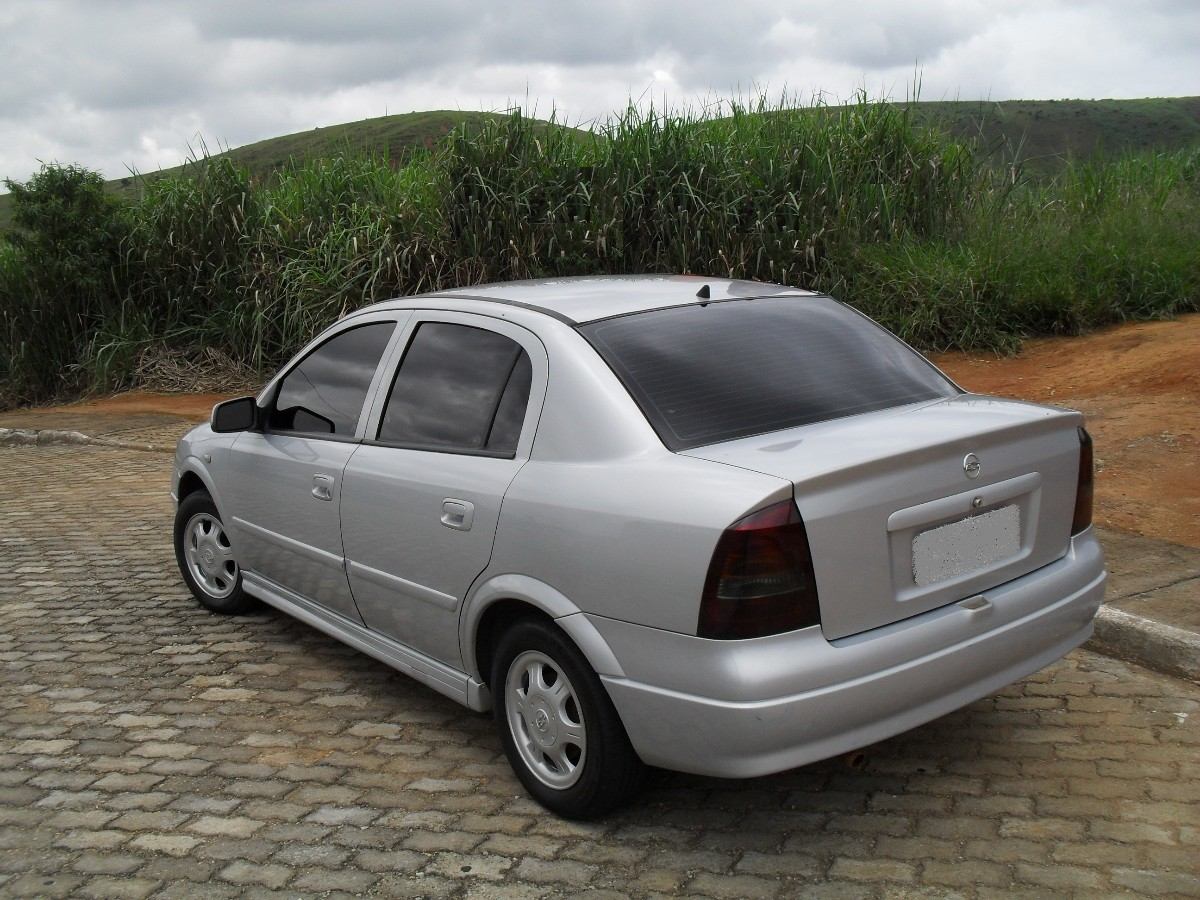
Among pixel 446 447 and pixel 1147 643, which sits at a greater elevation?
pixel 446 447

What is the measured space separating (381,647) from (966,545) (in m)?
2.17

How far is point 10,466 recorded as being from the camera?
1173 cm

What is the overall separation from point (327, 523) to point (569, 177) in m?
9.24

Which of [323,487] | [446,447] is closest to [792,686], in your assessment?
[446,447]

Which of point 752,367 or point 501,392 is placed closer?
point 752,367

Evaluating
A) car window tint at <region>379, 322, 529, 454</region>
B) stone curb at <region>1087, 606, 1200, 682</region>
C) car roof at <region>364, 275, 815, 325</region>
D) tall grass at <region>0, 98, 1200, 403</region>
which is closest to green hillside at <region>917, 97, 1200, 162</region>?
tall grass at <region>0, 98, 1200, 403</region>

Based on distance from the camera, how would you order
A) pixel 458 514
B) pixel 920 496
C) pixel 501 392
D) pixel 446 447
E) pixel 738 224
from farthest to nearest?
pixel 738 224 < pixel 446 447 < pixel 501 392 < pixel 458 514 < pixel 920 496

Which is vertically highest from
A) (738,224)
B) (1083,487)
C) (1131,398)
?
Result: (738,224)

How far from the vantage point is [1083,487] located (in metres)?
3.79

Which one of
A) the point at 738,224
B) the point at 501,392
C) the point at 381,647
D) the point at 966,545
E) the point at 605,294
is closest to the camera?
the point at 966,545

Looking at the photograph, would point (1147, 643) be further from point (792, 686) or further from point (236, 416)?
point (236, 416)

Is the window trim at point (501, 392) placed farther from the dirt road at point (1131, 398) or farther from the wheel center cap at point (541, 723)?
the dirt road at point (1131, 398)

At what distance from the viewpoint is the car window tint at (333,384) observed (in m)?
4.60

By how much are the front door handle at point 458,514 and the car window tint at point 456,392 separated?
201mm
